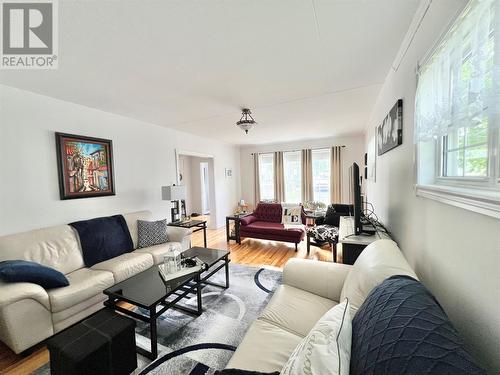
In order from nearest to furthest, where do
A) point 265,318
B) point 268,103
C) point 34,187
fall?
point 265,318, point 34,187, point 268,103

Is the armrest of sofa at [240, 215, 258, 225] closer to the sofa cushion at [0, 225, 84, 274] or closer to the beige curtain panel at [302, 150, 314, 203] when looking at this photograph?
the beige curtain panel at [302, 150, 314, 203]

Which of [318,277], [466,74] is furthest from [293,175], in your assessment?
[466,74]

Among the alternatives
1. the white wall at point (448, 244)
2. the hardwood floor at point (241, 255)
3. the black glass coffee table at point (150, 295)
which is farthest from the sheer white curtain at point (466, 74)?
the hardwood floor at point (241, 255)

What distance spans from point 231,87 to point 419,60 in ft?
5.64

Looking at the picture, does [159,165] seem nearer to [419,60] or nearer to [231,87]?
[231,87]

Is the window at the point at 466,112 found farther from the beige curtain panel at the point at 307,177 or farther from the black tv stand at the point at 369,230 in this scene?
the beige curtain panel at the point at 307,177

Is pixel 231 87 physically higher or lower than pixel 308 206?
higher

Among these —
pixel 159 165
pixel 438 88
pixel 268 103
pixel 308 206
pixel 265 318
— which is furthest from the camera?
pixel 308 206

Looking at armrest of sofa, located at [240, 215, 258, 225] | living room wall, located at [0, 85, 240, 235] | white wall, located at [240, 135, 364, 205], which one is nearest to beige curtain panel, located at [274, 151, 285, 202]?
white wall, located at [240, 135, 364, 205]

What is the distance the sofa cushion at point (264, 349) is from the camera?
102 cm

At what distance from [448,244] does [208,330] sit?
74.0 inches

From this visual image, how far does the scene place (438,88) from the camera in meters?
1.09

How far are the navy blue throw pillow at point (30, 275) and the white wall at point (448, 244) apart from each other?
282 centimetres

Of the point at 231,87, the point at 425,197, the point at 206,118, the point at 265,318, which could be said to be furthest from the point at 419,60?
the point at 206,118
